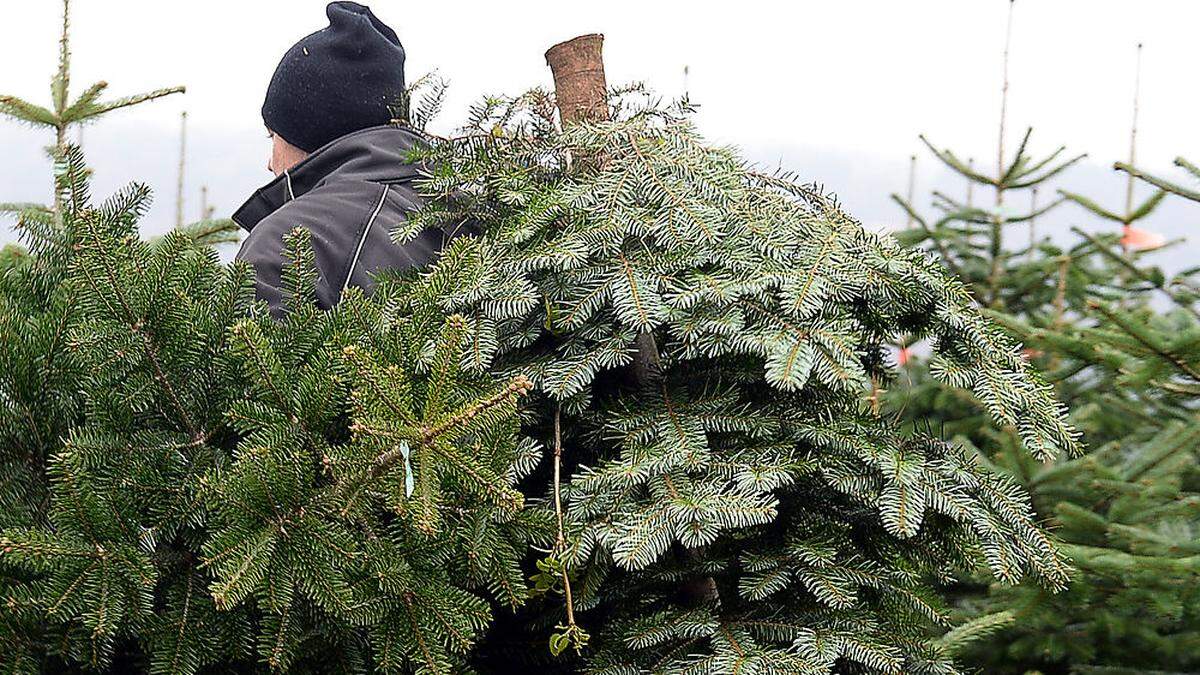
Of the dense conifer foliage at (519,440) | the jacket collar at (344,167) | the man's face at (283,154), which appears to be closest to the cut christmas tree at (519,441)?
the dense conifer foliage at (519,440)

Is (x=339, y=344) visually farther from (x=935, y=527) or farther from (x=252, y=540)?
(x=935, y=527)

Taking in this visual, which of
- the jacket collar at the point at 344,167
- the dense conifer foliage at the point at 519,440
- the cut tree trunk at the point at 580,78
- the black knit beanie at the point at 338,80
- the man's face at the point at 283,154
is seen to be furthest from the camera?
the man's face at the point at 283,154

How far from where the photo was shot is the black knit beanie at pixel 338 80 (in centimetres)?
246

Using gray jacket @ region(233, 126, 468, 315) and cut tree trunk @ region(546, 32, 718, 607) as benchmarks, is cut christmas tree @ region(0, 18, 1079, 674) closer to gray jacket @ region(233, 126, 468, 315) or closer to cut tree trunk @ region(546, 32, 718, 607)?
cut tree trunk @ region(546, 32, 718, 607)

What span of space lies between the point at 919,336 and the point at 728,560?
43cm

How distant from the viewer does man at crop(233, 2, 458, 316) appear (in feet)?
6.80

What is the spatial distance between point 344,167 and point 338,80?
271 millimetres

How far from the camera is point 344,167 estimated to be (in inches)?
90.1

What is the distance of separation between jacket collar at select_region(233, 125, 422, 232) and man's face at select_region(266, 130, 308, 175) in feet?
0.67

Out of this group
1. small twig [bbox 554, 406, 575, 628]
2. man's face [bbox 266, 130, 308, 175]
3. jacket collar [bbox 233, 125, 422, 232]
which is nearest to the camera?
small twig [bbox 554, 406, 575, 628]

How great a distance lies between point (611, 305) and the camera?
5.33 ft

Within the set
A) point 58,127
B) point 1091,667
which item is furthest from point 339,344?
point 1091,667

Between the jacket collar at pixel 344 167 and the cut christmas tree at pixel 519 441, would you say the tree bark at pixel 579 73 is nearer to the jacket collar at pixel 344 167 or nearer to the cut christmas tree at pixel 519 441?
the cut christmas tree at pixel 519 441

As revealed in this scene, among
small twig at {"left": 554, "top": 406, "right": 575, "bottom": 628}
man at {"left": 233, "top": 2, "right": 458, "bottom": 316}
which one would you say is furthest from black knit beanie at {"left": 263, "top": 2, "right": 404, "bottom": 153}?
small twig at {"left": 554, "top": 406, "right": 575, "bottom": 628}
